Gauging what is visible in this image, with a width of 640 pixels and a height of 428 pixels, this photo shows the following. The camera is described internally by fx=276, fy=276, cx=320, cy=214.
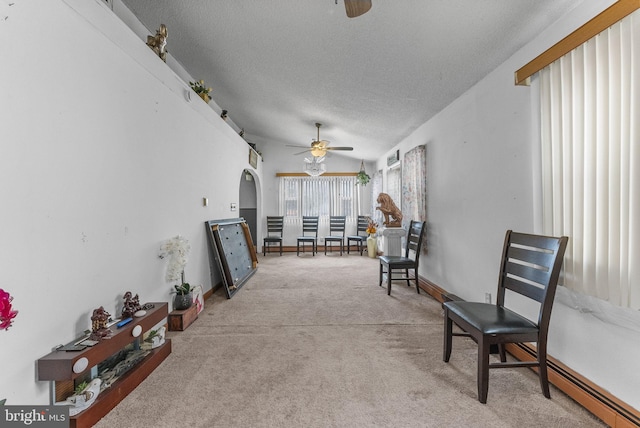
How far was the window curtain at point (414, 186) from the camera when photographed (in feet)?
12.3

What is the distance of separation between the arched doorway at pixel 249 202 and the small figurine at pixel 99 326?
18.6 ft

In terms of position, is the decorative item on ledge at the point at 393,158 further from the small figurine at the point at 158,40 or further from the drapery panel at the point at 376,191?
the small figurine at the point at 158,40

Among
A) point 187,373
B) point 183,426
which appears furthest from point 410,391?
point 187,373

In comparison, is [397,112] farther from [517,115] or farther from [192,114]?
[192,114]

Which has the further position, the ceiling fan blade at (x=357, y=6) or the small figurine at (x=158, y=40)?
the small figurine at (x=158, y=40)

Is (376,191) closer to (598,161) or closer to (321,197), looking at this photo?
(321,197)

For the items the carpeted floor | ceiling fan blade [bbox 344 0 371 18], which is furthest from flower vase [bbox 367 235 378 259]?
ceiling fan blade [bbox 344 0 371 18]

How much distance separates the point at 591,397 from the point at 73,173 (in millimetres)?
3013

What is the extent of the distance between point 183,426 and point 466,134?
125 inches

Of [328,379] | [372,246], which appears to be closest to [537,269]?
[328,379]

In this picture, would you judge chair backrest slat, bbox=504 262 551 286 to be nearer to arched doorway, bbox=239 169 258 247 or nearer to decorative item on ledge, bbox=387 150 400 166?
decorative item on ledge, bbox=387 150 400 166

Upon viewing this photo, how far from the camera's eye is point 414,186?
13.2 feet

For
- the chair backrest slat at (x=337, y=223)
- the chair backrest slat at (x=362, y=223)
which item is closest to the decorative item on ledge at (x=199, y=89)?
the chair backrest slat at (x=337, y=223)

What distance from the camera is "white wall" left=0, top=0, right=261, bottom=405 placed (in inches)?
47.4
